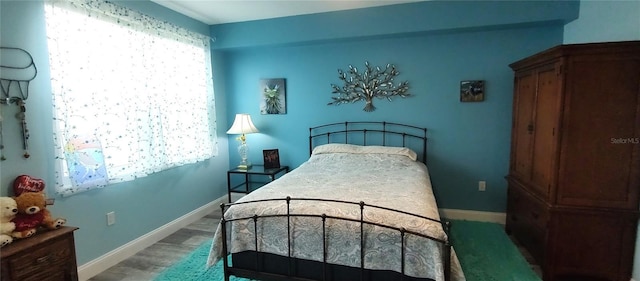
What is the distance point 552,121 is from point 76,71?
3.61 metres

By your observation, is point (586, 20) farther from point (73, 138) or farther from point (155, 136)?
point (73, 138)

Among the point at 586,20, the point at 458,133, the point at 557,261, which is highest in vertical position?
the point at 586,20

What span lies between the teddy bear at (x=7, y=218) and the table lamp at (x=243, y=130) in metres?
2.32

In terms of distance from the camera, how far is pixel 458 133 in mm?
3590

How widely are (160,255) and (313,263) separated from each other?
68.0 inches

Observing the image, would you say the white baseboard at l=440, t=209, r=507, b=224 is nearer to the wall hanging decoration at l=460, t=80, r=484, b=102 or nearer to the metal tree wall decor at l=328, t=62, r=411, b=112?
the wall hanging decoration at l=460, t=80, r=484, b=102

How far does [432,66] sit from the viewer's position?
11.8ft

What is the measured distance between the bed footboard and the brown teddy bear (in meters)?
1.10

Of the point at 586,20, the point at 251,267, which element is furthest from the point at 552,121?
the point at 251,267

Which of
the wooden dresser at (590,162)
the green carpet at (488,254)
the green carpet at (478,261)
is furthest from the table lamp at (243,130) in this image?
the wooden dresser at (590,162)

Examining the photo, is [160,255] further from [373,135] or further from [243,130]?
[373,135]

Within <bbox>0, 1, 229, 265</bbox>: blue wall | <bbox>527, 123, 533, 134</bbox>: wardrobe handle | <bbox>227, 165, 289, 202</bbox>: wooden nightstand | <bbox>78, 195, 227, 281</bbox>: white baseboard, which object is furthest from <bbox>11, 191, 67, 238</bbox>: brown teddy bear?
<bbox>527, 123, 533, 134</bbox>: wardrobe handle

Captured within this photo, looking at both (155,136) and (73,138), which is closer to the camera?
(73,138)

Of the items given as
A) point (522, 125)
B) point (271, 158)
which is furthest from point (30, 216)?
A: point (522, 125)
